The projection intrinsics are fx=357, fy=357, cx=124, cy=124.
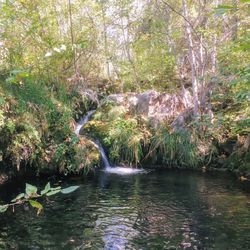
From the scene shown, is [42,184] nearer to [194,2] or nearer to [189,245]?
[189,245]

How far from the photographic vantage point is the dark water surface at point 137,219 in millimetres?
5551

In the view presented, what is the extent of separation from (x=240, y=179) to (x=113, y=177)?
11.6ft

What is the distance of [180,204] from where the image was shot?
7484mm

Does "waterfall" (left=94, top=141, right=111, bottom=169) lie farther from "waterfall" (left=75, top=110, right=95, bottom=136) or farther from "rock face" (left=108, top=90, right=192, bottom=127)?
"rock face" (left=108, top=90, right=192, bottom=127)

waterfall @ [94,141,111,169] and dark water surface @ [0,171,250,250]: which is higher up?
waterfall @ [94,141,111,169]

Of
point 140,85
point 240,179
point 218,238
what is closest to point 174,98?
point 140,85

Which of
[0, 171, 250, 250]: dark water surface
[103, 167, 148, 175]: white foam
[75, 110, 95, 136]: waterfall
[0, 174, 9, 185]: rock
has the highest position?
[75, 110, 95, 136]: waterfall

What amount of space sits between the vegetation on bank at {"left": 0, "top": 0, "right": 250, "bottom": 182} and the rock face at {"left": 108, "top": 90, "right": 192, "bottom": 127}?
14.7 inches

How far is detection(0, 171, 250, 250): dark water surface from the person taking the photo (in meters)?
5.55

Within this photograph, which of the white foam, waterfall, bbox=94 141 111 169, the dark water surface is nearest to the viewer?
the dark water surface

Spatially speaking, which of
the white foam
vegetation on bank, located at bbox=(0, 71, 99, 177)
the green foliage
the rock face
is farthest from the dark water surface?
the rock face

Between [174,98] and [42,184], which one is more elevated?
[174,98]

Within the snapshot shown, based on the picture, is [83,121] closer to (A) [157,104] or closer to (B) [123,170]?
(A) [157,104]

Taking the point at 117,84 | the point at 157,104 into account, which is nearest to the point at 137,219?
the point at 157,104
